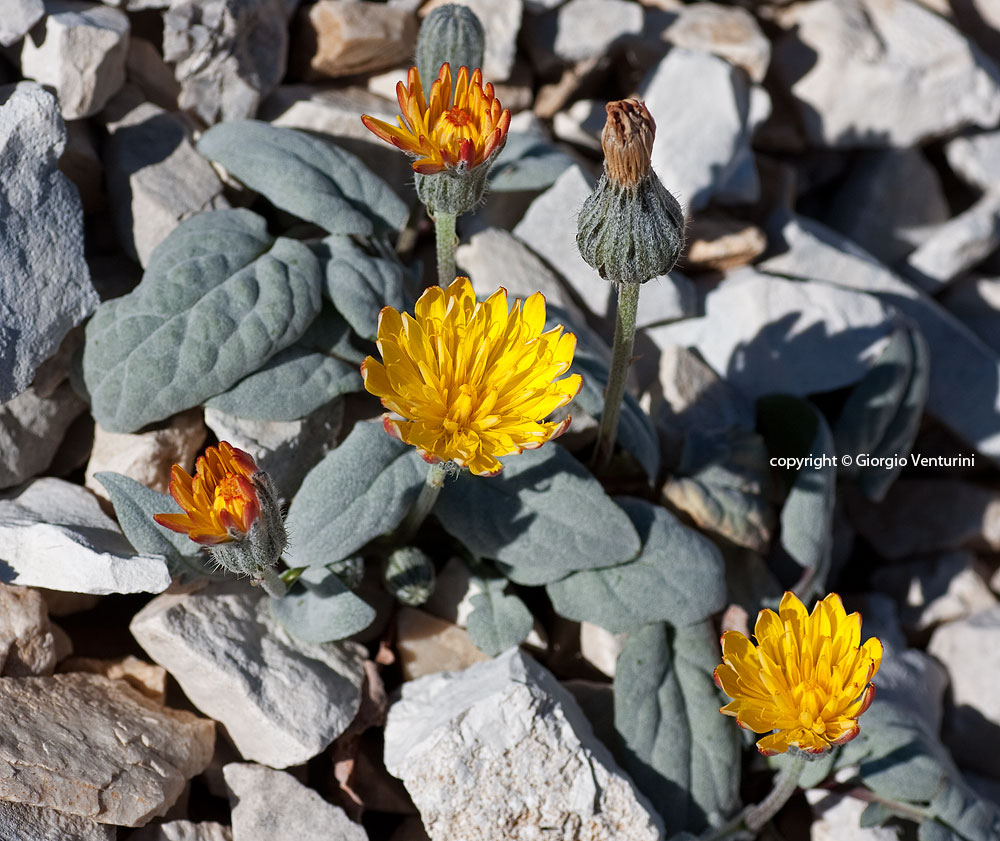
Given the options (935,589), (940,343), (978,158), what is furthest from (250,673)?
(978,158)

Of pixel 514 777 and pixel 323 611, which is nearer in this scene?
pixel 514 777

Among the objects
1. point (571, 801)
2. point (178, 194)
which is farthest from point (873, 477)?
point (178, 194)

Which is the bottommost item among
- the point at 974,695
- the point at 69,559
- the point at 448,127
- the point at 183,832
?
the point at 974,695

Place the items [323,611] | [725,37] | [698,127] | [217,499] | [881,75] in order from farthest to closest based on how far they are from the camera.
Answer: [881,75]
[725,37]
[698,127]
[323,611]
[217,499]

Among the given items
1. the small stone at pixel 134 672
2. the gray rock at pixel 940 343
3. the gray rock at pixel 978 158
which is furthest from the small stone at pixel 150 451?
the gray rock at pixel 978 158

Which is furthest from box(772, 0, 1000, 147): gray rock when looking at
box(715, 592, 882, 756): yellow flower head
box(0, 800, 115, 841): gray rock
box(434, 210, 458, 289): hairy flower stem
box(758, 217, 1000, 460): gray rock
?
box(0, 800, 115, 841): gray rock

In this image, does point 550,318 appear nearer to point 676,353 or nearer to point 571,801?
point 676,353

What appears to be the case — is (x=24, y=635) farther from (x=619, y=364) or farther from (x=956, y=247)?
(x=956, y=247)
